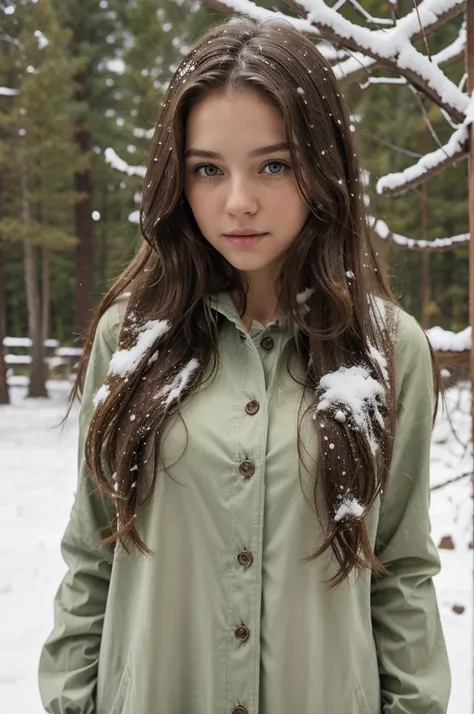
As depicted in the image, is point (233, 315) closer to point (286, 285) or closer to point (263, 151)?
point (286, 285)

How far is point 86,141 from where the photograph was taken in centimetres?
620

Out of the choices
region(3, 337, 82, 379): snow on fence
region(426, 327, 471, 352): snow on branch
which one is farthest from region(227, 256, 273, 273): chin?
region(3, 337, 82, 379): snow on fence

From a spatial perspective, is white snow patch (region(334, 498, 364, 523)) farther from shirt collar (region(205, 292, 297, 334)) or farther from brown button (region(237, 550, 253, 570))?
shirt collar (region(205, 292, 297, 334))

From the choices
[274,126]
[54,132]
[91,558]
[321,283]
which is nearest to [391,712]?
[91,558]

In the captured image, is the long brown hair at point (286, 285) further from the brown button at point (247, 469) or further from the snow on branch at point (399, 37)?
the snow on branch at point (399, 37)

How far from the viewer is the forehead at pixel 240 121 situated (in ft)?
3.26

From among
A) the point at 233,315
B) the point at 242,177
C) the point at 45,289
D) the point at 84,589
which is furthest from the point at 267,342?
the point at 45,289

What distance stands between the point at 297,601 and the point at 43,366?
233 inches

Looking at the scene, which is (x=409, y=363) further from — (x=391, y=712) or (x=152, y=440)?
(x=391, y=712)

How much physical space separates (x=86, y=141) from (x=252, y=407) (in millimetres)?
5704

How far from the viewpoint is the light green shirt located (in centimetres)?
107

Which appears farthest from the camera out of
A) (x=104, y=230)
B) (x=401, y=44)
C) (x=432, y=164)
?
(x=104, y=230)

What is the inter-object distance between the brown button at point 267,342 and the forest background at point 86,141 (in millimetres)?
2318

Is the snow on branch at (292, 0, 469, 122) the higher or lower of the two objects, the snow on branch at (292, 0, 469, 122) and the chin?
the higher
